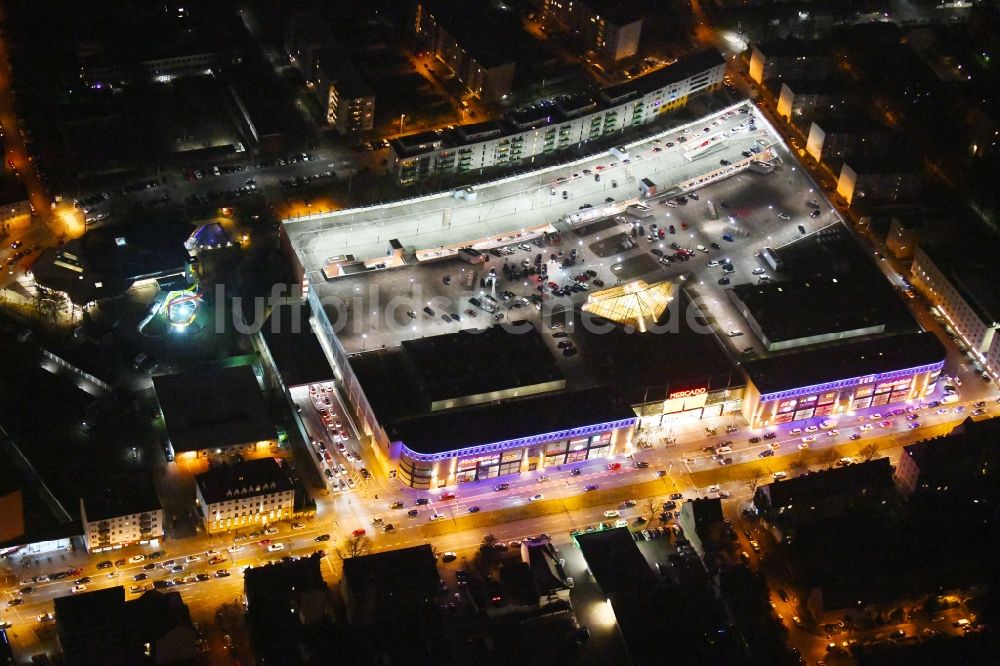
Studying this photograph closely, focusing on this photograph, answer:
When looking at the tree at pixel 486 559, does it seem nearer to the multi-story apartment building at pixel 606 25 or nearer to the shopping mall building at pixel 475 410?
the shopping mall building at pixel 475 410

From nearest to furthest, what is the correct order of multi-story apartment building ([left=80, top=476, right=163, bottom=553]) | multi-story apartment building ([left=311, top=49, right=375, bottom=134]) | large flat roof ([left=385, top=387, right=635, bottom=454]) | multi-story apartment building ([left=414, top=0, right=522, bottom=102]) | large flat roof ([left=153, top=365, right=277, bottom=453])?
multi-story apartment building ([left=80, top=476, right=163, bottom=553]), large flat roof ([left=385, top=387, right=635, bottom=454]), large flat roof ([left=153, top=365, right=277, bottom=453]), multi-story apartment building ([left=311, top=49, right=375, bottom=134]), multi-story apartment building ([left=414, top=0, right=522, bottom=102])

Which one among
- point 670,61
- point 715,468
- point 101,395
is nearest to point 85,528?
point 101,395

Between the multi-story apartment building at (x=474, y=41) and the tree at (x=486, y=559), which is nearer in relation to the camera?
the tree at (x=486, y=559)

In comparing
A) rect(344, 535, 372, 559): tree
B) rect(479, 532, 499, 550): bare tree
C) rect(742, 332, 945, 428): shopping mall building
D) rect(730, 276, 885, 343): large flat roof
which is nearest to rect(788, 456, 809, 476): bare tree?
rect(742, 332, 945, 428): shopping mall building

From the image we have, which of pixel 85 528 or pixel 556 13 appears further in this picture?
pixel 556 13

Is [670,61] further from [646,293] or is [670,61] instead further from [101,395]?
[101,395]

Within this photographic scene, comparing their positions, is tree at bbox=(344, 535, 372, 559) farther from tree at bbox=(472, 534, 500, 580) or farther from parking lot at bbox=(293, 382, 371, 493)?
tree at bbox=(472, 534, 500, 580)

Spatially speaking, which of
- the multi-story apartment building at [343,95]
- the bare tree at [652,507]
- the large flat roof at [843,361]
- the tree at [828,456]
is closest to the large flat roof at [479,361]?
the bare tree at [652,507]
